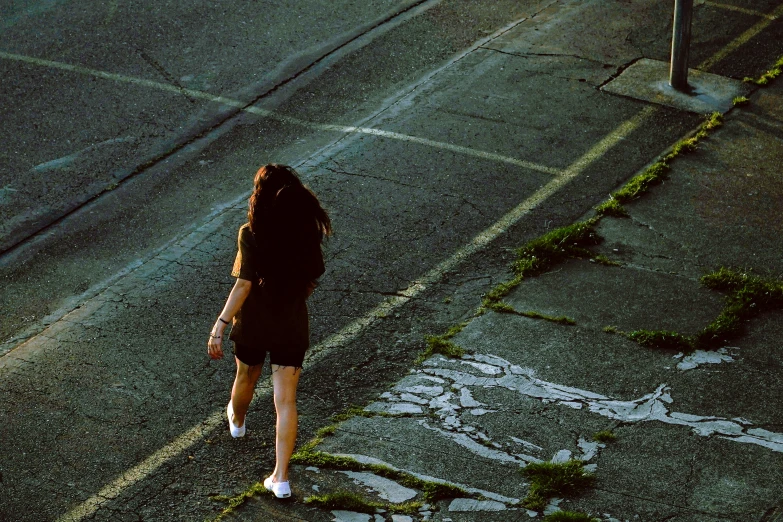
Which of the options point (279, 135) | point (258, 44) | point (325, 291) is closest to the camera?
point (325, 291)

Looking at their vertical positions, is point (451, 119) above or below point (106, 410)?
above

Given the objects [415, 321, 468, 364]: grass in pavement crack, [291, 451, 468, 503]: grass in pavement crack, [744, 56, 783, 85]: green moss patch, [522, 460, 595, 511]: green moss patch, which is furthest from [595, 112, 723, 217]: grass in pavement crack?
[291, 451, 468, 503]: grass in pavement crack

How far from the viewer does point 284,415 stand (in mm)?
5566

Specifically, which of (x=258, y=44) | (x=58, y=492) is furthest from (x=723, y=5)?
(x=58, y=492)

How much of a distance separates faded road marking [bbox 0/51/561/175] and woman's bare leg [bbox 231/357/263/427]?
4.29 m

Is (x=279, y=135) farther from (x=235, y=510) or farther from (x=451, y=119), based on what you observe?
(x=235, y=510)

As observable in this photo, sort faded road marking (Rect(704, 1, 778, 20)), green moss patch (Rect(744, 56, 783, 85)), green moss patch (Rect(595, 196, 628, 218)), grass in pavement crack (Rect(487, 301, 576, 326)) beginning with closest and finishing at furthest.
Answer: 1. grass in pavement crack (Rect(487, 301, 576, 326))
2. green moss patch (Rect(595, 196, 628, 218))
3. green moss patch (Rect(744, 56, 783, 85))
4. faded road marking (Rect(704, 1, 778, 20))

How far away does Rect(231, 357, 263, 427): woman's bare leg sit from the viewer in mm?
5801

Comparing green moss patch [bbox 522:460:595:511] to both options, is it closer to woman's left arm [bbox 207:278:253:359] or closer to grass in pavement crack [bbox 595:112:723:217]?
woman's left arm [bbox 207:278:253:359]

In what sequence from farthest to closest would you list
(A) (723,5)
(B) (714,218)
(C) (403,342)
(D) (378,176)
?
(A) (723,5)
(D) (378,176)
(B) (714,218)
(C) (403,342)

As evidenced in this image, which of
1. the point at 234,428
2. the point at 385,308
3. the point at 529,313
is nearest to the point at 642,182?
the point at 529,313

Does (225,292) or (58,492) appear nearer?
(58,492)

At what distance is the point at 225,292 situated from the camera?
25.4 feet

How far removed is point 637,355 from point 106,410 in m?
3.49
